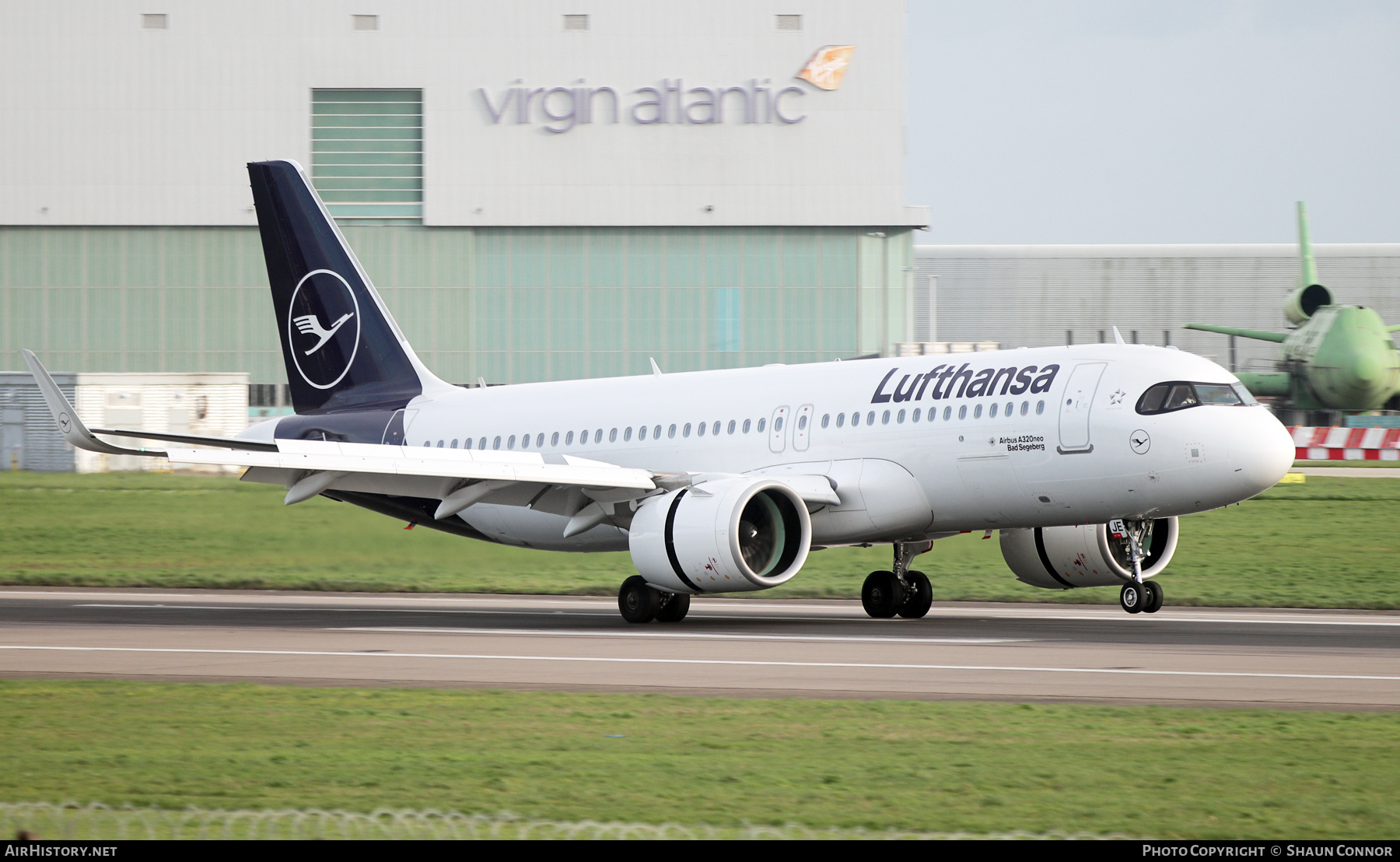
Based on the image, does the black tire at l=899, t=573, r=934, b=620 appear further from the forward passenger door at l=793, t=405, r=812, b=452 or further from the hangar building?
the hangar building

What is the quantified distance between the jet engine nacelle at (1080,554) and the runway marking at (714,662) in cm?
749

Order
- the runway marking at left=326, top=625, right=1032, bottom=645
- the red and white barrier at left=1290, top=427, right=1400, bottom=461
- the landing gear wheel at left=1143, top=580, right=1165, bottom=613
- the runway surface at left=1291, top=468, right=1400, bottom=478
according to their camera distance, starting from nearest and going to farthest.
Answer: the runway marking at left=326, top=625, right=1032, bottom=645 → the landing gear wheel at left=1143, top=580, right=1165, bottom=613 → the runway surface at left=1291, top=468, right=1400, bottom=478 → the red and white barrier at left=1290, top=427, right=1400, bottom=461

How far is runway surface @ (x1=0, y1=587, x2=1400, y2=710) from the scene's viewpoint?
611 inches

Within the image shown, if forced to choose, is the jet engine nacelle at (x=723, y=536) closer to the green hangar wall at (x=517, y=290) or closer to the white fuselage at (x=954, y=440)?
the white fuselage at (x=954, y=440)

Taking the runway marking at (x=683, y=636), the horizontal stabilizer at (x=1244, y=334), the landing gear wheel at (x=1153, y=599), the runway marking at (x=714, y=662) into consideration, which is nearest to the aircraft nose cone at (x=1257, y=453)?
the landing gear wheel at (x=1153, y=599)

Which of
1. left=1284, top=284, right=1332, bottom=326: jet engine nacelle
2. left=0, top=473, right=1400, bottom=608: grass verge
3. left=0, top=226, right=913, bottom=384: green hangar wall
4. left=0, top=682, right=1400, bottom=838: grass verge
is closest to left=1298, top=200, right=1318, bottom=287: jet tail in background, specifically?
left=1284, top=284, right=1332, bottom=326: jet engine nacelle

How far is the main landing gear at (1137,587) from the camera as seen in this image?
22.1 meters

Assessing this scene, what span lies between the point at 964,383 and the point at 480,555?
9.22m

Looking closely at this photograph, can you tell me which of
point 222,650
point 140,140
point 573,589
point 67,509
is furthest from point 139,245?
point 222,650

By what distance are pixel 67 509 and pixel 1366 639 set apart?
3266 centimetres

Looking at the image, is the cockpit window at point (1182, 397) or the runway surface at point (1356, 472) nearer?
the cockpit window at point (1182, 397)

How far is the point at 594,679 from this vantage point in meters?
16.1

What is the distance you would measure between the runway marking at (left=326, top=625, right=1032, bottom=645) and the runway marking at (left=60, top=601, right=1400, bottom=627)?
3191mm
